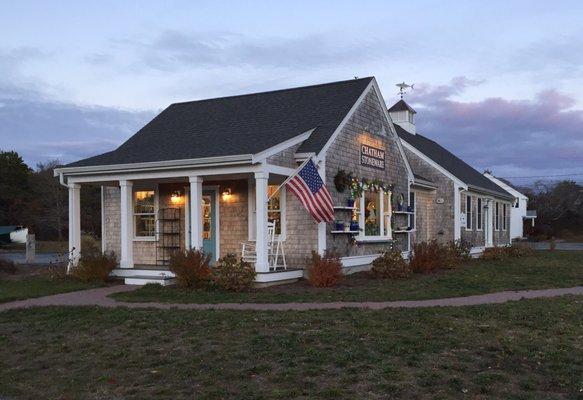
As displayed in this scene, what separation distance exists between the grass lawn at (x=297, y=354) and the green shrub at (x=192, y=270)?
119 inches

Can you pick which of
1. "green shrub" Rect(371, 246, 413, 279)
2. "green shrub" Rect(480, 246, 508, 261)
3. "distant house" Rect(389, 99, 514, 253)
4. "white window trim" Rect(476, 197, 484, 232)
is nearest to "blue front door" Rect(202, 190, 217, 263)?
"green shrub" Rect(371, 246, 413, 279)

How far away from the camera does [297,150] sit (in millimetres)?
15570

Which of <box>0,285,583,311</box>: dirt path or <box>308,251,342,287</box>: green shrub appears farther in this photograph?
<box>308,251,342,287</box>: green shrub

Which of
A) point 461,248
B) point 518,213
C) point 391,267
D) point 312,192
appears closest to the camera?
point 312,192

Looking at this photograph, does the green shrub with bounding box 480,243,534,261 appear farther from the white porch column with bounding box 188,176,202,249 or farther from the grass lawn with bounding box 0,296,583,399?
the grass lawn with bounding box 0,296,583,399

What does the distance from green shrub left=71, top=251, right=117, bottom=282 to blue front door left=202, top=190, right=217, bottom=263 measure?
2.65m

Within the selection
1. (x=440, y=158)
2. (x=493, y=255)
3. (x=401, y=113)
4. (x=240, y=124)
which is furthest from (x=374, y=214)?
(x=401, y=113)

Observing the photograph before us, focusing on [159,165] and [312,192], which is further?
[159,165]

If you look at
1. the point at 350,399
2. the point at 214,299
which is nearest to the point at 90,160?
the point at 214,299

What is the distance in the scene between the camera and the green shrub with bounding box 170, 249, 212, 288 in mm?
13312

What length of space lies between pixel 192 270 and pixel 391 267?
5.03 m

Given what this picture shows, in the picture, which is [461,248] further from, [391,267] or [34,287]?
[34,287]

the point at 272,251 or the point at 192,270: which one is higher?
the point at 272,251

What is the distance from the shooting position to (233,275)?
12867 mm
